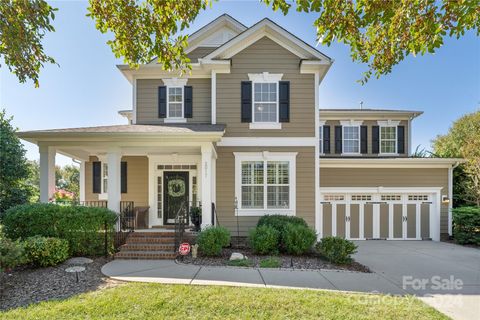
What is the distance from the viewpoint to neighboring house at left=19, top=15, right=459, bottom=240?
30.4 feet

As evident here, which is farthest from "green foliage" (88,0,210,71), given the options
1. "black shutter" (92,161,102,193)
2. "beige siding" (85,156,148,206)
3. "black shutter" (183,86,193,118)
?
"black shutter" (92,161,102,193)

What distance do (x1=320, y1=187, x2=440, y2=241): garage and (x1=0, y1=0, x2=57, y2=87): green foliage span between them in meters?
10.9

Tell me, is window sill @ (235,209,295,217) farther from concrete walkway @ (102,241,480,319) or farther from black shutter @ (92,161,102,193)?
black shutter @ (92,161,102,193)

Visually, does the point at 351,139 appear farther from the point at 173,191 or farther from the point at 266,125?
the point at 173,191

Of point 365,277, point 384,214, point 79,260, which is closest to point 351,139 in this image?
point 384,214

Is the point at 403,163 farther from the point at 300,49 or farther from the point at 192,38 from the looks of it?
the point at 192,38

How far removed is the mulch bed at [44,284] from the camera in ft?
16.5

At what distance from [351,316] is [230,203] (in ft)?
20.7

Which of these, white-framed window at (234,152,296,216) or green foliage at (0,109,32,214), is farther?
green foliage at (0,109,32,214)

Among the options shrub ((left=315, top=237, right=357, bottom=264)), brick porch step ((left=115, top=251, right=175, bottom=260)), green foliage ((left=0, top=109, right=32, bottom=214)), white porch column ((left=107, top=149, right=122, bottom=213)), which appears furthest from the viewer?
green foliage ((left=0, top=109, right=32, bottom=214))

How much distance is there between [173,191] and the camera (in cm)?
1111

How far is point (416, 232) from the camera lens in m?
12.4

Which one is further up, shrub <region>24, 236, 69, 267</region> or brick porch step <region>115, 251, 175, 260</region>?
shrub <region>24, 236, 69, 267</region>

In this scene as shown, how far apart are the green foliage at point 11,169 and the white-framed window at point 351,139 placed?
18043 millimetres
